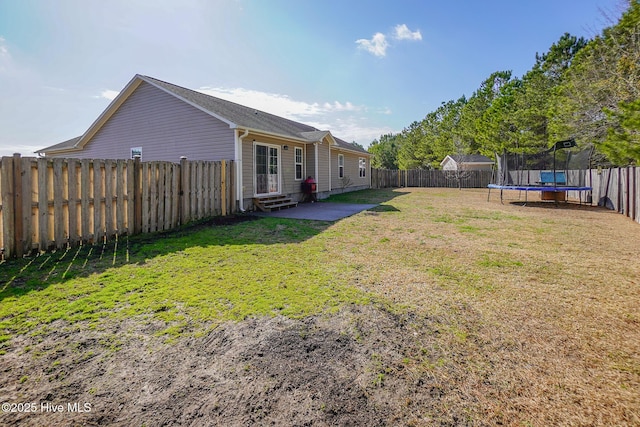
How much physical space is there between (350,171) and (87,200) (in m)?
17.8

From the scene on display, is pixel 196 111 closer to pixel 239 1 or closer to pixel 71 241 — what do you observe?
pixel 239 1

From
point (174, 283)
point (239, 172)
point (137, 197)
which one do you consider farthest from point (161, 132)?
point (174, 283)

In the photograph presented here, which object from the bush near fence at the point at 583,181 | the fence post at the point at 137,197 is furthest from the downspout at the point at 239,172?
the bush near fence at the point at 583,181

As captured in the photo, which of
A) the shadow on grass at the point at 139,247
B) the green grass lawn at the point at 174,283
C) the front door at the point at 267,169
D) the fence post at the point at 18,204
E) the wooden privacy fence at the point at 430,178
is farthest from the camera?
the wooden privacy fence at the point at 430,178

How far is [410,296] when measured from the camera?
366 centimetres

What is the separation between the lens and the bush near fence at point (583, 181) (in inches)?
384

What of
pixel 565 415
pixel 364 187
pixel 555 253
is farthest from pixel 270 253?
pixel 364 187

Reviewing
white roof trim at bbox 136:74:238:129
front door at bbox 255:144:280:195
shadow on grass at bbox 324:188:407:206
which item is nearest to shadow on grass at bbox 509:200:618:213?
shadow on grass at bbox 324:188:407:206

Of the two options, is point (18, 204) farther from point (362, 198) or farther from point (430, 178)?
point (430, 178)

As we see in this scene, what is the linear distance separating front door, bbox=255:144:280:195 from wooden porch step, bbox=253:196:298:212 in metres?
0.42

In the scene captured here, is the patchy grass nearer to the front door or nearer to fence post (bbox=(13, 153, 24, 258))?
fence post (bbox=(13, 153, 24, 258))

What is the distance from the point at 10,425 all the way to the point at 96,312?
1520mm

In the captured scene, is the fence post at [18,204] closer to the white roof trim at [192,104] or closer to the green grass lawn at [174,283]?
the green grass lawn at [174,283]

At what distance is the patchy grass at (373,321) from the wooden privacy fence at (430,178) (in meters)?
23.1
